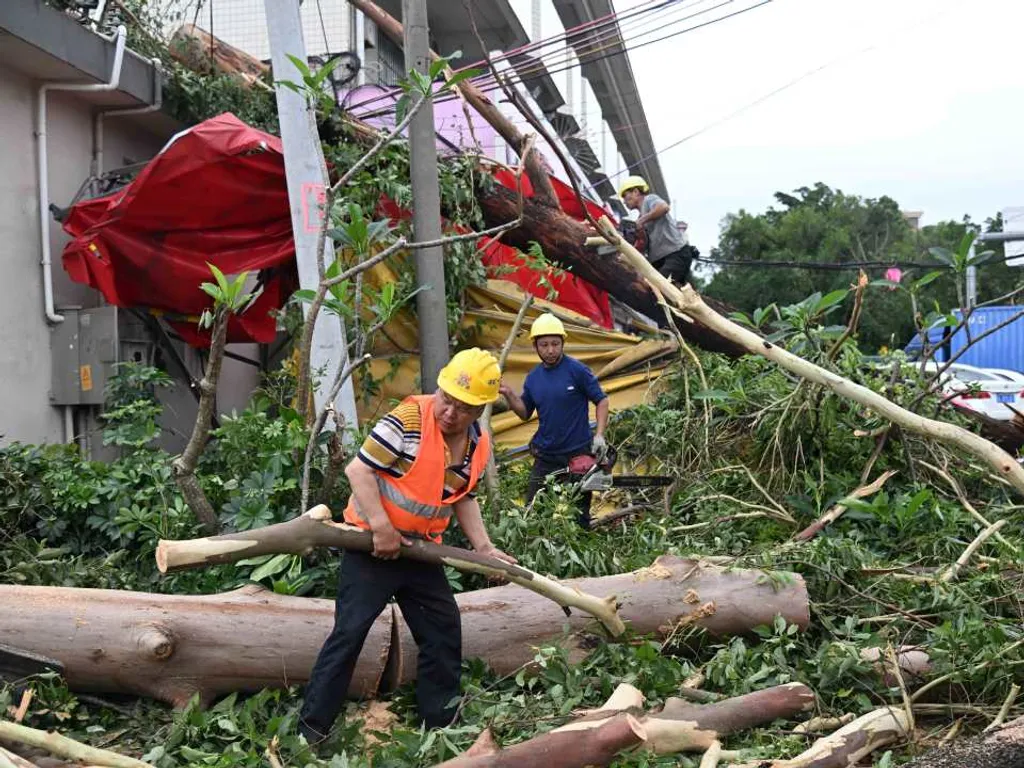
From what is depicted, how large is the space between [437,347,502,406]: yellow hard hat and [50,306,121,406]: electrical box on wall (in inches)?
168

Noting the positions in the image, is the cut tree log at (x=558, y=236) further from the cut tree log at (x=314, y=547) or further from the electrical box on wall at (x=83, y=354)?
the cut tree log at (x=314, y=547)

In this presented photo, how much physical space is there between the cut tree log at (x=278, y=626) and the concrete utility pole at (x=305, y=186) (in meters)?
2.02

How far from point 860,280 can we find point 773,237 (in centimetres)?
3013

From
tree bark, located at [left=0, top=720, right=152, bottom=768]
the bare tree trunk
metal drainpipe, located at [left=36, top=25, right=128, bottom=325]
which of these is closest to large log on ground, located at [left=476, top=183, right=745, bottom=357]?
metal drainpipe, located at [left=36, top=25, right=128, bottom=325]

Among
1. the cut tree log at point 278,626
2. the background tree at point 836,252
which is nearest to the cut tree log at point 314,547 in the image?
the cut tree log at point 278,626

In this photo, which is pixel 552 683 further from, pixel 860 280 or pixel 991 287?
pixel 991 287

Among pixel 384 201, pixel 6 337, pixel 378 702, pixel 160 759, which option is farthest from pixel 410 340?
pixel 160 759

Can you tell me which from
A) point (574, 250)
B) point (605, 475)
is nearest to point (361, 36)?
point (574, 250)

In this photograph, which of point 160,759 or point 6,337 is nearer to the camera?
point 160,759

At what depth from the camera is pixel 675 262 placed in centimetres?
899

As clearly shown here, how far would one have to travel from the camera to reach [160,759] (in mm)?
3615

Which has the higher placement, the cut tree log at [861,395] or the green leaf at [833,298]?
the green leaf at [833,298]

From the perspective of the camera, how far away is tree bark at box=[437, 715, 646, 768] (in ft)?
11.0

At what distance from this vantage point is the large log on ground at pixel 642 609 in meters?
4.45
